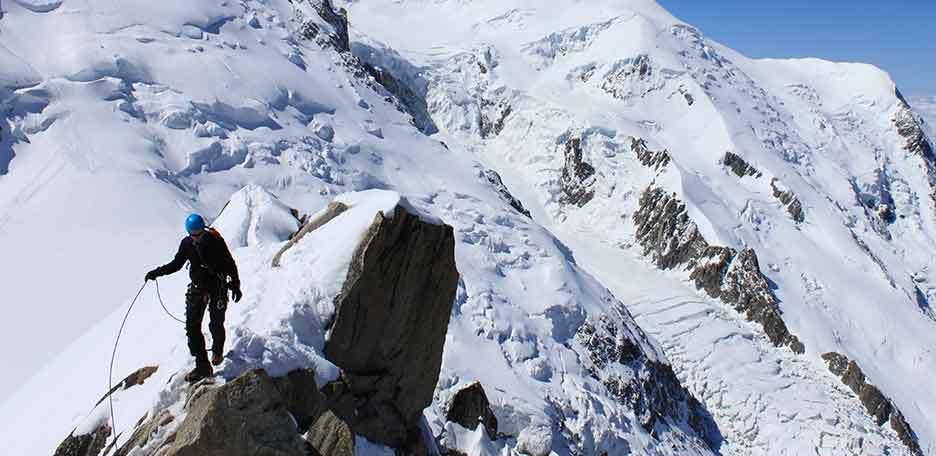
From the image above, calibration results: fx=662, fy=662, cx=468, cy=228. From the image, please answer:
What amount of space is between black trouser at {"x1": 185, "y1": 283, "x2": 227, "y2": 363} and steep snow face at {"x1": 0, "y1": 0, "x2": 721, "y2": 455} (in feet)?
1.39

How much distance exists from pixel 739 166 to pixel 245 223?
189 ft

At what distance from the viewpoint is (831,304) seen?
5206 centimetres

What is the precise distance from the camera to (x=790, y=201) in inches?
2350

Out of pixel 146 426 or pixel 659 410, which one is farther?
pixel 659 410

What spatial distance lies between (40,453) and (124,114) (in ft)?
86.4

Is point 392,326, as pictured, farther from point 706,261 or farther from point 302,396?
point 706,261

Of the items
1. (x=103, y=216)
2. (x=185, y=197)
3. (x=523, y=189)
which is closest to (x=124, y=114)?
(x=185, y=197)

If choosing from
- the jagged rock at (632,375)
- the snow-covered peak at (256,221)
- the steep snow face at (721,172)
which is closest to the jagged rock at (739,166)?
the steep snow face at (721,172)

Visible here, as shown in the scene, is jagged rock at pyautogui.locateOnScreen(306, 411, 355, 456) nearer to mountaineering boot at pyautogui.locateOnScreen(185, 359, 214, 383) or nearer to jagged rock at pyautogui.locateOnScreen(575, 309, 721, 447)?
mountaineering boot at pyautogui.locateOnScreen(185, 359, 214, 383)

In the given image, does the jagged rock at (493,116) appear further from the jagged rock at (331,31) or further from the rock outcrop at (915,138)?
the rock outcrop at (915,138)

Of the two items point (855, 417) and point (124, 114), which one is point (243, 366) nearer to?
point (124, 114)

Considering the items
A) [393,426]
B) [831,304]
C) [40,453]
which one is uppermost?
[393,426]

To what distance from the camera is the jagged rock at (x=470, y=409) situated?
60.0ft

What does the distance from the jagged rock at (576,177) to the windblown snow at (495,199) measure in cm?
25
